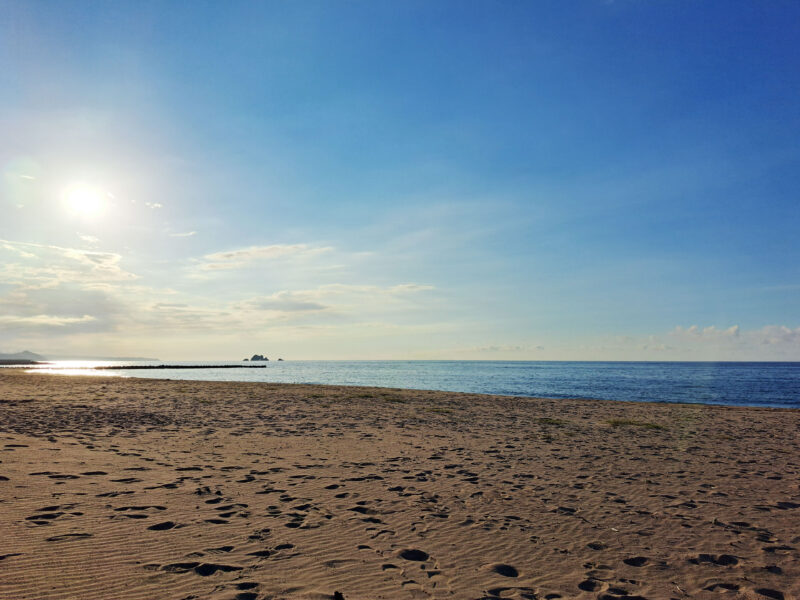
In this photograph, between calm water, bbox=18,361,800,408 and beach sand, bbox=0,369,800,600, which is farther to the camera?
calm water, bbox=18,361,800,408

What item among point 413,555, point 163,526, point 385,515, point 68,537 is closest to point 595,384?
point 385,515

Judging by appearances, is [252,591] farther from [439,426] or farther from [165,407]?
[165,407]

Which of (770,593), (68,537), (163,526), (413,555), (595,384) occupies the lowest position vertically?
(595,384)

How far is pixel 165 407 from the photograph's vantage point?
21.8 m

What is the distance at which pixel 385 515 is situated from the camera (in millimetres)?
7484

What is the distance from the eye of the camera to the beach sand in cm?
525

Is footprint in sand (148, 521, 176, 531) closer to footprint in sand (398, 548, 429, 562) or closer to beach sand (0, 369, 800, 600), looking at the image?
beach sand (0, 369, 800, 600)

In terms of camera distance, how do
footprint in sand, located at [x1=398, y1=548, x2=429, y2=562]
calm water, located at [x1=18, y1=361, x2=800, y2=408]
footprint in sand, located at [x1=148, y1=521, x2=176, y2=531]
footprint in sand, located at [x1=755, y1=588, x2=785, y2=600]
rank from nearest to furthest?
footprint in sand, located at [x1=755, y1=588, x2=785, y2=600] < footprint in sand, located at [x1=398, y1=548, x2=429, y2=562] < footprint in sand, located at [x1=148, y1=521, x2=176, y2=531] < calm water, located at [x1=18, y1=361, x2=800, y2=408]

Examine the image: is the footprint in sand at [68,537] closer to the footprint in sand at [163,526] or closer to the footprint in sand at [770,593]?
the footprint in sand at [163,526]

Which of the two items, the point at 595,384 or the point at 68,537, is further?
the point at 595,384

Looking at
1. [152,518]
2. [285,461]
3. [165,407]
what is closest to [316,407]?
[165,407]

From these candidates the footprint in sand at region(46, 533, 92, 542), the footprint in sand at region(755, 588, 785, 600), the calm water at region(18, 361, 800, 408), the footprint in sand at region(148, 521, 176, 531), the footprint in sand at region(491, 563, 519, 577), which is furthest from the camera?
the calm water at region(18, 361, 800, 408)

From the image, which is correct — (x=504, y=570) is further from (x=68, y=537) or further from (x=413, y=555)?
(x=68, y=537)

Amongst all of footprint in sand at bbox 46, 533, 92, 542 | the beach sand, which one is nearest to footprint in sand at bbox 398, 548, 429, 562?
the beach sand
